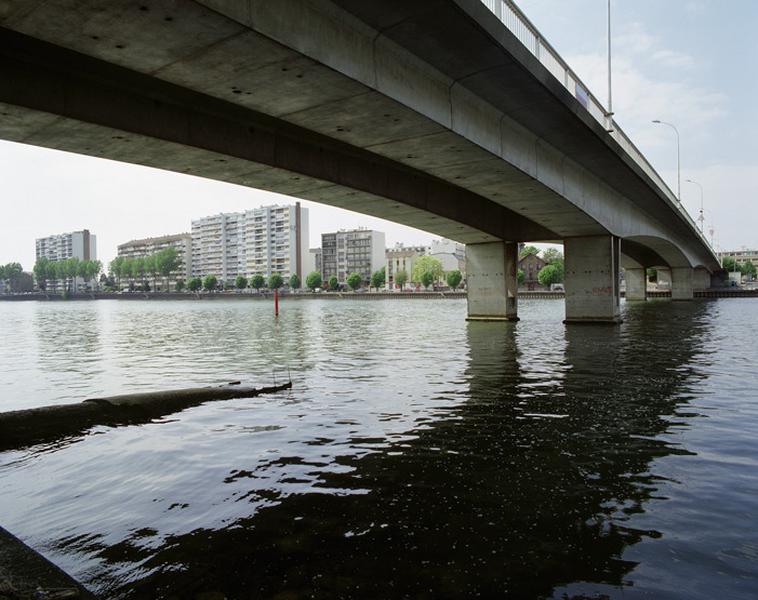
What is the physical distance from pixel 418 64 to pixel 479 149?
15.0ft

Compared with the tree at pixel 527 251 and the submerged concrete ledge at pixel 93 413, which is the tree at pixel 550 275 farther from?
the submerged concrete ledge at pixel 93 413

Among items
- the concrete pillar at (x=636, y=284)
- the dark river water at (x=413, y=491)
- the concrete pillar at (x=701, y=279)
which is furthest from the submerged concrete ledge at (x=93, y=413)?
the concrete pillar at (x=701, y=279)

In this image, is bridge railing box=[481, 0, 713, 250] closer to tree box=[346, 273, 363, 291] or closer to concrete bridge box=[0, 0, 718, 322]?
concrete bridge box=[0, 0, 718, 322]

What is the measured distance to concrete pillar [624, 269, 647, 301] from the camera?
88875mm

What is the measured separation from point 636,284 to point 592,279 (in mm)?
60857

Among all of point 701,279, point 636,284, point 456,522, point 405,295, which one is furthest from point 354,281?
point 456,522

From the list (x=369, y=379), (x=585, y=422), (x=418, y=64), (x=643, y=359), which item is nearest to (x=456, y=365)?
(x=369, y=379)

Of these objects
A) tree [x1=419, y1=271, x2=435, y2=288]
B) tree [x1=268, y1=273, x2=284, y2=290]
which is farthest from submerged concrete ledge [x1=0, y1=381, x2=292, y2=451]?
tree [x1=268, y1=273, x2=284, y2=290]

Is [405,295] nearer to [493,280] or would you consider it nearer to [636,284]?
[636,284]

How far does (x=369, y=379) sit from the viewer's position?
51.0 feet

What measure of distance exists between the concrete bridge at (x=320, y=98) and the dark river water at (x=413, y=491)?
23.4ft

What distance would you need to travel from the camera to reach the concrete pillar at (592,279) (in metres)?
35.1

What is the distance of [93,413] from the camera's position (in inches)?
435

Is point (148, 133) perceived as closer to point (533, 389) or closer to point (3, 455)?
point (3, 455)
